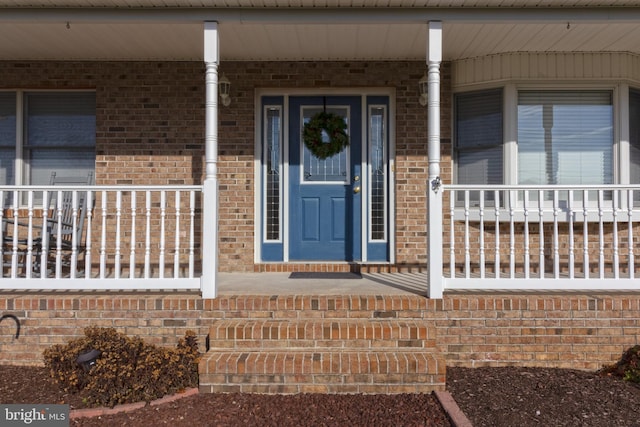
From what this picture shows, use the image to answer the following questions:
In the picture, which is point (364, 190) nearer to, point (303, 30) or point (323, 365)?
point (303, 30)

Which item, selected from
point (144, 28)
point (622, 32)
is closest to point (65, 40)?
point (144, 28)

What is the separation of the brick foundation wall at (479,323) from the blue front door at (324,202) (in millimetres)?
2000

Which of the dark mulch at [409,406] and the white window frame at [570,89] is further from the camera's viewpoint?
the white window frame at [570,89]

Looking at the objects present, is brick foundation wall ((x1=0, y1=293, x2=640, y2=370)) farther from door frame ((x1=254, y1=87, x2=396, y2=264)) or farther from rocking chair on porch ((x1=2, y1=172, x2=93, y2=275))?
door frame ((x1=254, y1=87, x2=396, y2=264))

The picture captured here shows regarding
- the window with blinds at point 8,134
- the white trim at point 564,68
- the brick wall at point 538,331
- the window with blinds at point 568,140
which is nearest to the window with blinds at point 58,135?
the window with blinds at point 8,134

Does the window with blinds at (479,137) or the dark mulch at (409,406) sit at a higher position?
the window with blinds at (479,137)

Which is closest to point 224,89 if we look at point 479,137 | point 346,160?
point 346,160

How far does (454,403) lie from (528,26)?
3696 mm

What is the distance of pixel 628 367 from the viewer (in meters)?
3.98

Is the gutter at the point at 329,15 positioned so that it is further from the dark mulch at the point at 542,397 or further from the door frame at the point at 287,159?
the dark mulch at the point at 542,397

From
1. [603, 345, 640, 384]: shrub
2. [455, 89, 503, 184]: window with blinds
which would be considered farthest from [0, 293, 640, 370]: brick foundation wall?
[455, 89, 503, 184]: window with blinds

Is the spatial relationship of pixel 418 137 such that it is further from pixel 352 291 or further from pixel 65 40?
pixel 65 40

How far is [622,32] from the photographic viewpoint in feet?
16.5

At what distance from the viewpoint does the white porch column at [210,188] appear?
14.0 ft
